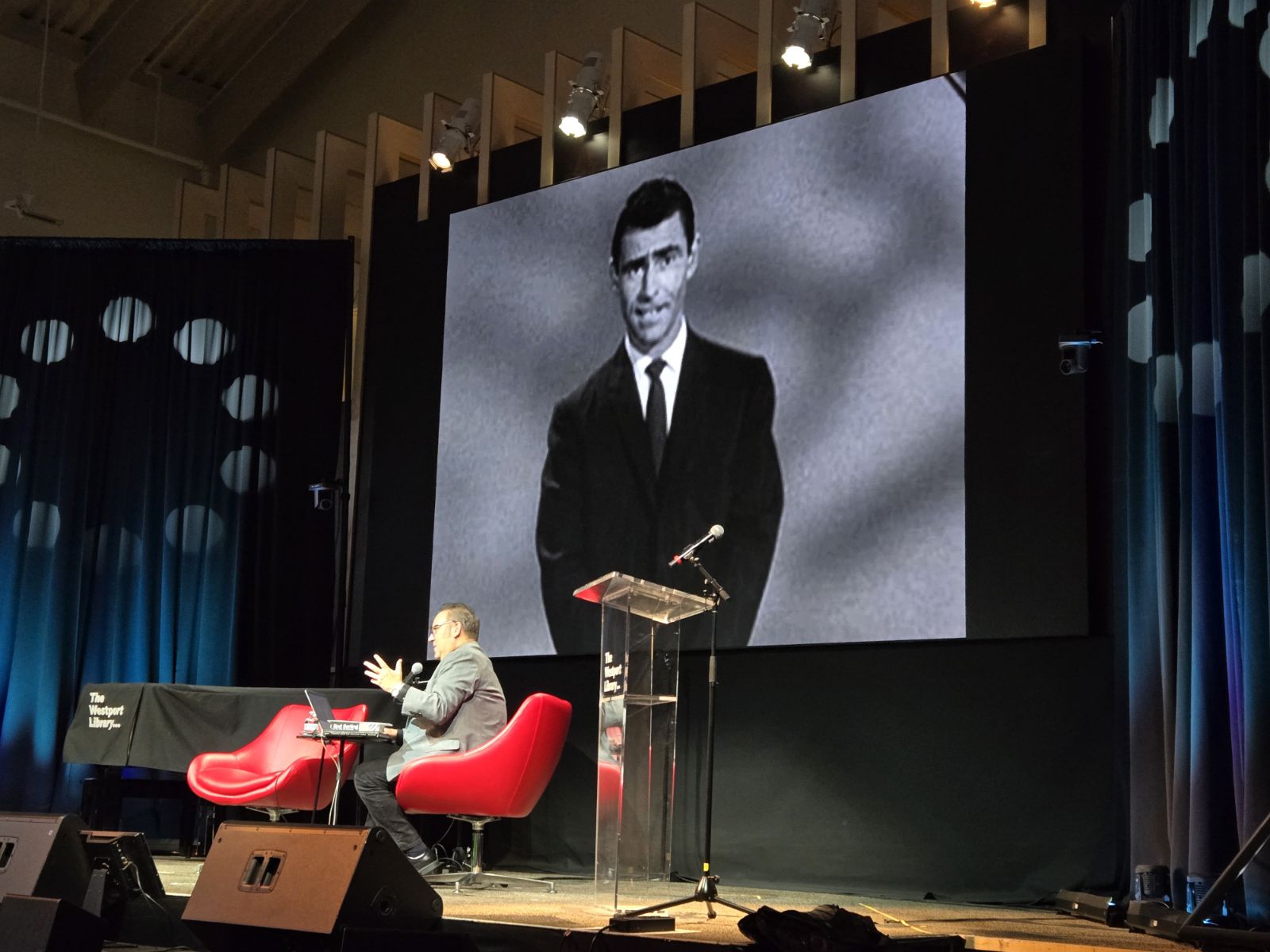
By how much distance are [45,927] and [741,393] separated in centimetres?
379

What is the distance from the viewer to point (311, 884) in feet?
12.1

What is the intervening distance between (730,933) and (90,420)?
585 cm

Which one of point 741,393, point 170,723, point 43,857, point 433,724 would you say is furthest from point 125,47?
point 43,857

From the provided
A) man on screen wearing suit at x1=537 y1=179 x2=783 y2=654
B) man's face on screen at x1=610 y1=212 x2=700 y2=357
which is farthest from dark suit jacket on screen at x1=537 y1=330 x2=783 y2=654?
man's face on screen at x1=610 y1=212 x2=700 y2=357

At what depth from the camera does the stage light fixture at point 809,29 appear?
651 centimetres

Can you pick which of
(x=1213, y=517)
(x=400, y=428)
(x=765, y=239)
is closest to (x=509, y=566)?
(x=400, y=428)

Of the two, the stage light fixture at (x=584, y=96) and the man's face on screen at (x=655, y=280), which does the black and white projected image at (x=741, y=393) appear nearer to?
the man's face on screen at (x=655, y=280)

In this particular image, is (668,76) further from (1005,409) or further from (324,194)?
(1005,409)

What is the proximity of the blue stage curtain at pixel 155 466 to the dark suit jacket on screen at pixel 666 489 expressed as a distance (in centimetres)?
184

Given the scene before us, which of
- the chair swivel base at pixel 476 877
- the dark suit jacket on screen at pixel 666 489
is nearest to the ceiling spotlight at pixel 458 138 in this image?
the dark suit jacket on screen at pixel 666 489

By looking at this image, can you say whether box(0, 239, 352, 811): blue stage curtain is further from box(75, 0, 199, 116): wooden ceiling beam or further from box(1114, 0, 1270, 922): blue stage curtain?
box(1114, 0, 1270, 922): blue stage curtain

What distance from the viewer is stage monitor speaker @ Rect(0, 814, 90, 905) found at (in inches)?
165

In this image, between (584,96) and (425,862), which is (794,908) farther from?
(584,96)

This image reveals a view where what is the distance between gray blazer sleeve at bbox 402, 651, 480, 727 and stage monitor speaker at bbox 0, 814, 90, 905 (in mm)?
1406
